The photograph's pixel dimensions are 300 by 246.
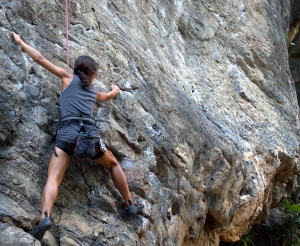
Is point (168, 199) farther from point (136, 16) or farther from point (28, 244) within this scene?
point (136, 16)

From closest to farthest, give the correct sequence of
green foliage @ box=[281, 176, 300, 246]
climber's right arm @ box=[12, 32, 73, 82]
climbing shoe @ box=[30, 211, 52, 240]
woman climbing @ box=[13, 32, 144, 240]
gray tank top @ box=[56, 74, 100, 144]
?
climbing shoe @ box=[30, 211, 52, 240] → woman climbing @ box=[13, 32, 144, 240] → gray tank top @ box=[56, 74, 100, 144] → climber's right arm @ box=[12, 32, 73, 82] → green foliage @ box=[281, 176, 300, 246]

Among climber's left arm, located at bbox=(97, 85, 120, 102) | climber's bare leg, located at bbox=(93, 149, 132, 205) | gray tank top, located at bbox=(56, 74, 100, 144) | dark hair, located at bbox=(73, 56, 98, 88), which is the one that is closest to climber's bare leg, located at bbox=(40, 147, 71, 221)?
gray tank top, located at bbox=(56, 74, 100, 144)

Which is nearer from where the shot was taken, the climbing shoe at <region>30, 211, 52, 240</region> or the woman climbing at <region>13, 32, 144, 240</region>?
the climbing shoe at <region>30, 211, 52, 240</region>

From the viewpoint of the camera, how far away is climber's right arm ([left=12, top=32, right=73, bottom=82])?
150 inches

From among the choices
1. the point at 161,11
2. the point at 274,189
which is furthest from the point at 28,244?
the point at 274,189

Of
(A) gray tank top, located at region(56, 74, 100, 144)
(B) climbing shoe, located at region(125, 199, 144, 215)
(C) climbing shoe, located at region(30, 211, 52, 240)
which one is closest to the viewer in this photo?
(C) climbing shoe, located at region(30, 211, 52, 240)

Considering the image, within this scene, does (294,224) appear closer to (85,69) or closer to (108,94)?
(108,94)

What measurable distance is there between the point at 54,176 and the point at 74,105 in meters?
0.78

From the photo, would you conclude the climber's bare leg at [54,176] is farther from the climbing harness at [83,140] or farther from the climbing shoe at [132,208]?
the climbing shoe at [132,208]

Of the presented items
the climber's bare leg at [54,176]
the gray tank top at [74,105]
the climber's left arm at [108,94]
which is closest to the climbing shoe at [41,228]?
the climber's bare leg at [54,176]

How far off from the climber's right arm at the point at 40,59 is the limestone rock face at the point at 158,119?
0.14 meters

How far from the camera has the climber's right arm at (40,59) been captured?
3814mm

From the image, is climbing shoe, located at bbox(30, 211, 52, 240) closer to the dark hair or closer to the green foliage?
the dark hair

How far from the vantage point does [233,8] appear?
9023mm
